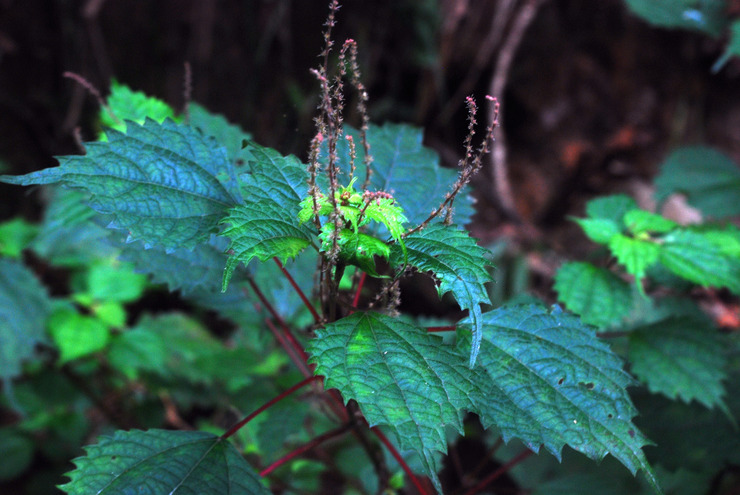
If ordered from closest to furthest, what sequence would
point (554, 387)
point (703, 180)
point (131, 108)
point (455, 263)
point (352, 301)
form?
point (455, 263), point (554, 387), point (352, 301), point (131, 108), point (703, 180)

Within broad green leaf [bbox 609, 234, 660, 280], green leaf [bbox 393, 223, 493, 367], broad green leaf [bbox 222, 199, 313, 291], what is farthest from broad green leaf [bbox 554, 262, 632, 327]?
broad green leaf [bbox 222, 199, 313, 291]

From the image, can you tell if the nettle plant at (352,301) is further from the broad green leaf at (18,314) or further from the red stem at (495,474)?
the broad green leaf at (18,314)

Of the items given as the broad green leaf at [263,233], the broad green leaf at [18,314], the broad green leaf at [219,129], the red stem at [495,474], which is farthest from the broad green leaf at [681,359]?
the broad green leaf at [18,314]

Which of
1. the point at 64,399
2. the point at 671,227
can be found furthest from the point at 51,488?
the point at 671,227

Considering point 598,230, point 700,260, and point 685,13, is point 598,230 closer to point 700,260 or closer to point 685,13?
point 700,260

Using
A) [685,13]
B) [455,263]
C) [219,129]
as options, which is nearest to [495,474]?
[455,263]

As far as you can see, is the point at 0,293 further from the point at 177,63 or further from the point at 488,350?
the point at 488,350

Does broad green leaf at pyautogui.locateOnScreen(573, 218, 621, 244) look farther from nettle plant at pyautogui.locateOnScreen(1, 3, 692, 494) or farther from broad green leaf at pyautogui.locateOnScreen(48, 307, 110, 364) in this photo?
broad green leaf at pyautogui.locateOnScreen(48, 307, 110, 364)
